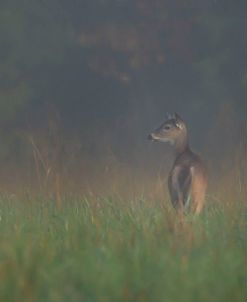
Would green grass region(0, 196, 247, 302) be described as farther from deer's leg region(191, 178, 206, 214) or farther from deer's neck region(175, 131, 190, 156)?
deer's neck region(175, 131, 190, 156)

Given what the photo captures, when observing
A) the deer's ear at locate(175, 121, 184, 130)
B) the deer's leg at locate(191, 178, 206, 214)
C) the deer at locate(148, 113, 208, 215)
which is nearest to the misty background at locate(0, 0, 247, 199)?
the deer's ear at locate(175, 121, 184, 130)

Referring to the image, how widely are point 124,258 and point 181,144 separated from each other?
5.89 metres

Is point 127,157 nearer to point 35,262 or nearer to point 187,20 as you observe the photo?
point 187,20

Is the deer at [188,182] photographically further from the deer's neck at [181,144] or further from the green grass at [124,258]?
the green grass at [124,258]

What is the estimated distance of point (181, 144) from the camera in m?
11.0

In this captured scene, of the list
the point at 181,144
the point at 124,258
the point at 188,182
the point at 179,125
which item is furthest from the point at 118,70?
the point at 124,258

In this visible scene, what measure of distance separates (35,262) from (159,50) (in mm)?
14537

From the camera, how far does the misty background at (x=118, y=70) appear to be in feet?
57.0

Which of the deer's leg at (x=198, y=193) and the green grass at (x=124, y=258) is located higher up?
the green grass at (x=124, y=258)

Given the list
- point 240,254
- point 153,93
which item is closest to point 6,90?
point 153,93

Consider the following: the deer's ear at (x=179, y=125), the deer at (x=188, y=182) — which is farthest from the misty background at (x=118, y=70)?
the deer at (x=188, y=182)

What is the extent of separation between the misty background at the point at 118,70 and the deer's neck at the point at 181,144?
548cm

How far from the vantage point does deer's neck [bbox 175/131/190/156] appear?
428 inches

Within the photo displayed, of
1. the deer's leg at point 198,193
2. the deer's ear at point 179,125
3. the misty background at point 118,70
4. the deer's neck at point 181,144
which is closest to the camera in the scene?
the deer's leg at point 198,193
